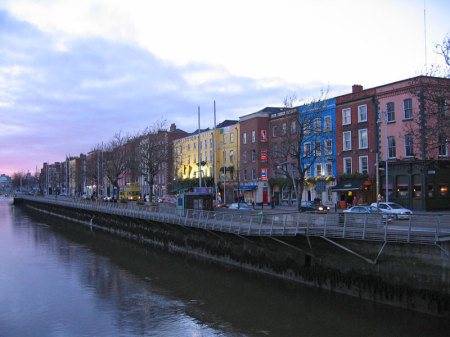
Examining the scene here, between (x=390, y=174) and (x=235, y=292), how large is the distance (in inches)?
1138

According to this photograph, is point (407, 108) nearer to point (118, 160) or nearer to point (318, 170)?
point (318, 170)

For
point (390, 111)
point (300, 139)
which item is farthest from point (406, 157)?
point (300, 139)

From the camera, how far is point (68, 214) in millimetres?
84875

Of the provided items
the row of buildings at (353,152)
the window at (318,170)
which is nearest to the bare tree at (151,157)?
the row of buildings at (353,152)

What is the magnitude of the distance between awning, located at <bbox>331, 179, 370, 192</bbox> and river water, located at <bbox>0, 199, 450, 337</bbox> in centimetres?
2351

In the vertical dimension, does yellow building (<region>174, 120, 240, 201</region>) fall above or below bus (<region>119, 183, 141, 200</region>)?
above

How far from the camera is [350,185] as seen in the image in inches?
1999

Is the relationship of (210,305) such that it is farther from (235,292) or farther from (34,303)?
(34,303)

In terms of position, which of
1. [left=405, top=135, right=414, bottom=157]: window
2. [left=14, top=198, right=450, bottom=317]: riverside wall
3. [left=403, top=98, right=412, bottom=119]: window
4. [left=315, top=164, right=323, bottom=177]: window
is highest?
[left=403, top=98, right=412, bottom=119]: window

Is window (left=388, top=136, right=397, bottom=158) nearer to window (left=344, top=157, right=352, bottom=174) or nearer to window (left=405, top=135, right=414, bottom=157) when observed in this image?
window (left=405, top=135, right=414, bottom=157)

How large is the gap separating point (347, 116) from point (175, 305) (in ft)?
120

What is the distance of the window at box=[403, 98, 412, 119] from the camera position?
45334mm

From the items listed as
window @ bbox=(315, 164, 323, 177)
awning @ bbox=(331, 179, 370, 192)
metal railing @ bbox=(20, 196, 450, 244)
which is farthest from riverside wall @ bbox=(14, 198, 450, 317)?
window @ bbox=(315, 164, 323, 177)

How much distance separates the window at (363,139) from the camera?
49.7 meters
